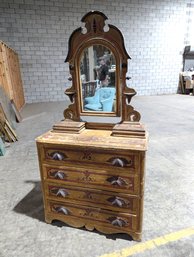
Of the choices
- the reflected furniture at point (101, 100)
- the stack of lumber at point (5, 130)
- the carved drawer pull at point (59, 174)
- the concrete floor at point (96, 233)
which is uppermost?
the reflected furniture at point (101, 100)

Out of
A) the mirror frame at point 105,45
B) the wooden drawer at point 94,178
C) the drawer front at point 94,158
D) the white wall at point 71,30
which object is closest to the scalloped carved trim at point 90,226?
the wooden drawer at point 94,178

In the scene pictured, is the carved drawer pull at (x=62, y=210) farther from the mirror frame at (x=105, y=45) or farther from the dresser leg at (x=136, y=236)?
the mirror frame at (x=105, y=45)

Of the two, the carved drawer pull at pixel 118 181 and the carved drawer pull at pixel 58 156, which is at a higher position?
the carved drawer pull at pixel 58 156

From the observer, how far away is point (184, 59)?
8609 mm

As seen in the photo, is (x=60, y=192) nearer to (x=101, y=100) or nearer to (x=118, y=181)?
(x=118, y=181)

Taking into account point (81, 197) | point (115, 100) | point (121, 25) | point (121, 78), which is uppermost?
point (121, 25)

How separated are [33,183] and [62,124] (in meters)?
1.06

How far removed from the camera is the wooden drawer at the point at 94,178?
1.28 m

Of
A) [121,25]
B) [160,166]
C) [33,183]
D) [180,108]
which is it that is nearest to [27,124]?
[33,183]

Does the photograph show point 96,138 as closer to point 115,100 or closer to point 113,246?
point 115,100

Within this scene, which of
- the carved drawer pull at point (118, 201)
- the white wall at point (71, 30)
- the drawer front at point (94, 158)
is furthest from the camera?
the white wall at point (71, 30)

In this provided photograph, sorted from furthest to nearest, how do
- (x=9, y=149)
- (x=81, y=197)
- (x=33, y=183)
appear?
(x=9, y=149), (x=33, y=183), (x=81, y=197)

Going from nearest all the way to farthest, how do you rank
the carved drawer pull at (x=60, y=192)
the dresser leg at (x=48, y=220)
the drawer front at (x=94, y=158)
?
A: the drawer front at (x=94, y=158)
the carved drawer pull at (x=60, y=192)
the dresser leg at (x=48, y=220)

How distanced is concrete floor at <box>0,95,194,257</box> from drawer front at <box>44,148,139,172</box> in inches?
23.5
